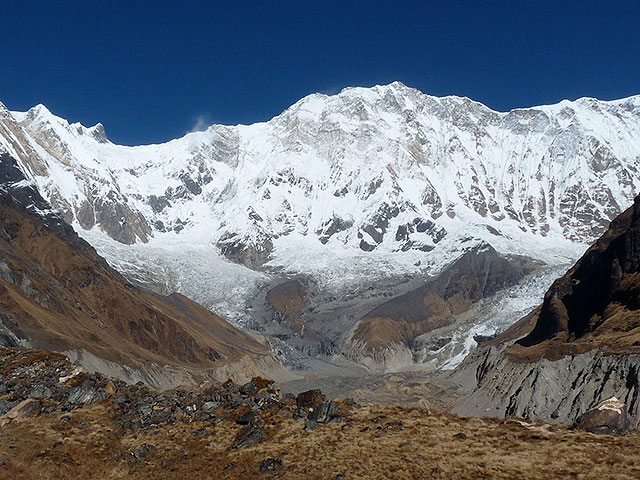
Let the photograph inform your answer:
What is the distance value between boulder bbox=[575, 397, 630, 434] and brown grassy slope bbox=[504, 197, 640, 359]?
41.4 metres

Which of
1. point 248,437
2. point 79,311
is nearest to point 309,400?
point 248,437

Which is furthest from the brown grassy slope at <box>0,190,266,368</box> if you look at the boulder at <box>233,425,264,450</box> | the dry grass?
the boulder at <box>233,425,264,450</box>

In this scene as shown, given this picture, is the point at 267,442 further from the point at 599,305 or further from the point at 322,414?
the point at 599,305

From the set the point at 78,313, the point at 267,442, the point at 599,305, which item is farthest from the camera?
the point at 78,313

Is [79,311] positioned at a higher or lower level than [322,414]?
higher

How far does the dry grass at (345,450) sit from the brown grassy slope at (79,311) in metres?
65.2

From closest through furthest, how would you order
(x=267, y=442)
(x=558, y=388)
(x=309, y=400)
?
(x=267, y=442) < (x=309, y=400) < (x=558, y=388)

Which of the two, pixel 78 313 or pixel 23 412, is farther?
pixel 78 313

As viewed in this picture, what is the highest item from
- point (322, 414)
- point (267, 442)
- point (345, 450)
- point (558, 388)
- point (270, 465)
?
point (322, 414)

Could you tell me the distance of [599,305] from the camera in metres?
99.3

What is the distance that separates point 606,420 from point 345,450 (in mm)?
11643

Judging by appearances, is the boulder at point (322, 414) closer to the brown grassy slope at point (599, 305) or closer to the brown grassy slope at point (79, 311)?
the brown grassy slope at point (599, 305)

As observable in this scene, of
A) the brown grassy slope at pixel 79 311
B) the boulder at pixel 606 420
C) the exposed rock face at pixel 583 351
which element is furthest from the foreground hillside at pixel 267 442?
the brown grassy slope at pixel 79 311

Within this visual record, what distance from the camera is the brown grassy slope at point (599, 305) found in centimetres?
7844
